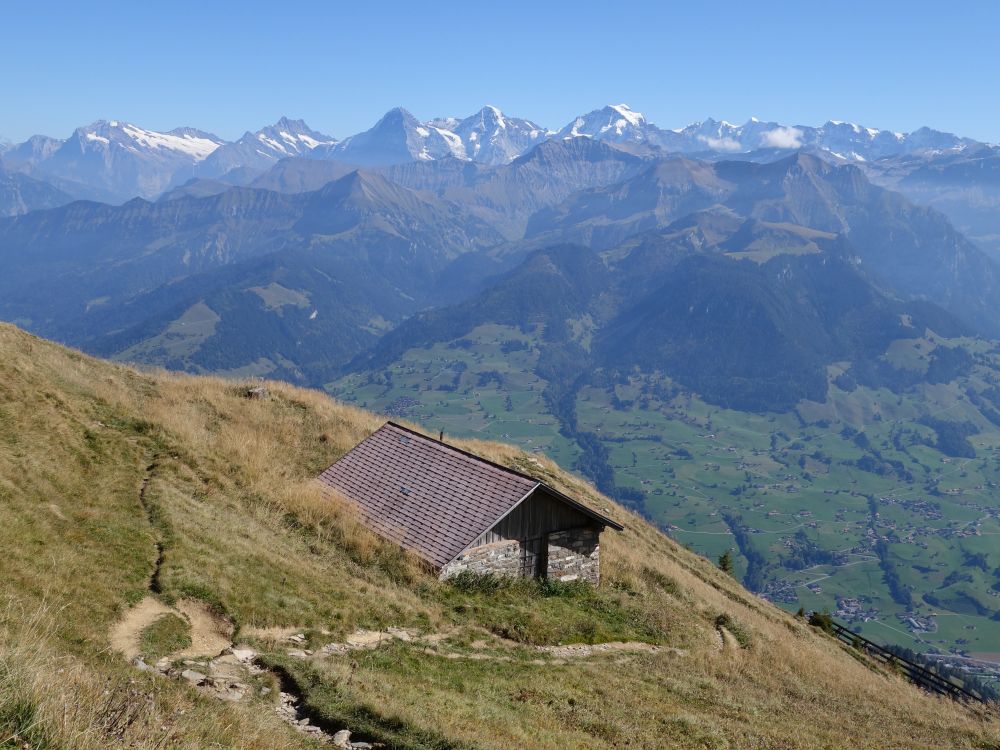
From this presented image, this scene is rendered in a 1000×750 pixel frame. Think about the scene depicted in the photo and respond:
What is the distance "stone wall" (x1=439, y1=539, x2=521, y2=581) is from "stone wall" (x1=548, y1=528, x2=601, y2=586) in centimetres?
170

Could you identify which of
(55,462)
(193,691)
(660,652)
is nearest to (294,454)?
(55,462)

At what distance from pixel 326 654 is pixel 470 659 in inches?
166

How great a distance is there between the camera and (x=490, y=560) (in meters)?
24.2

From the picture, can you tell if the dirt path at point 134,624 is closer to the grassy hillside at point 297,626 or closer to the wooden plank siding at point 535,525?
the grassy hillside at point 297,626

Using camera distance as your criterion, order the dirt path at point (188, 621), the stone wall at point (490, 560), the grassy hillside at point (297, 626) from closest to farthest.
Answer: the grassy hillside at point (297, 626) < the dirt path at point (188, 621) < the stone wall at point (490, 560)

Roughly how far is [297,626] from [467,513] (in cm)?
957

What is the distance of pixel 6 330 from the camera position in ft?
96.8

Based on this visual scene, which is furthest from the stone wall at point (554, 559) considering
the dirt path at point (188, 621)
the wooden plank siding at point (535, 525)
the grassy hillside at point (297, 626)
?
the dirt path at point (188, 621)

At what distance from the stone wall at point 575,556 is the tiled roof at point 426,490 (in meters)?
1.05

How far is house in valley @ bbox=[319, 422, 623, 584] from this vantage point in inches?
945

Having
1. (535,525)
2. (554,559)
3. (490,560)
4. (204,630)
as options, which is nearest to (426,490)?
(490,560)

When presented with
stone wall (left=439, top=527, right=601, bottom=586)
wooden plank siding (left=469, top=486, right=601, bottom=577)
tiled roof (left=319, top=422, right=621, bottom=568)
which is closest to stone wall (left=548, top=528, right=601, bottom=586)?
stone wall (left=439, top=527, right=601, bottom=586)

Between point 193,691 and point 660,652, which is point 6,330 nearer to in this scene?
point 193,691

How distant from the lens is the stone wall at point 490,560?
23.3 m
